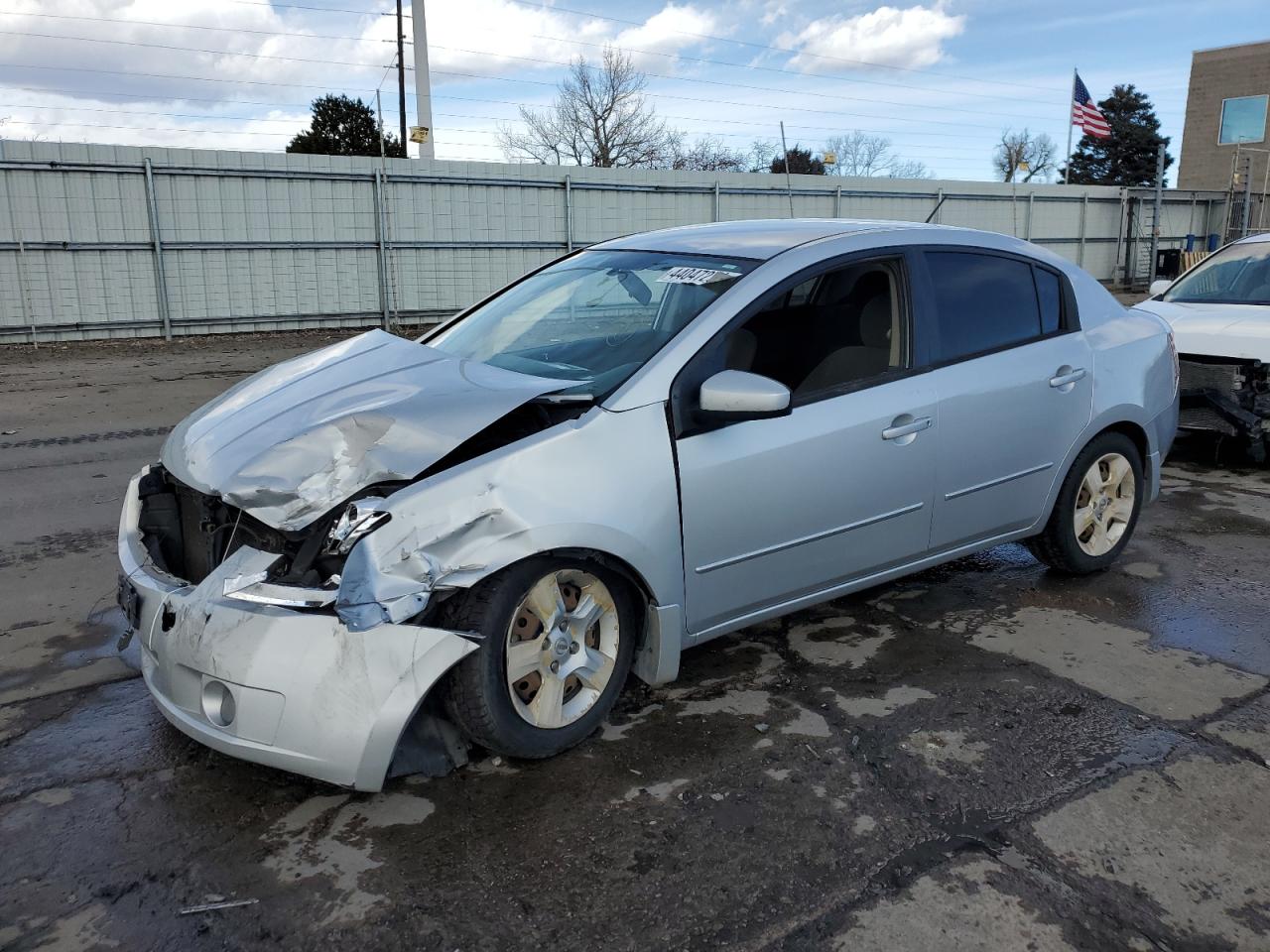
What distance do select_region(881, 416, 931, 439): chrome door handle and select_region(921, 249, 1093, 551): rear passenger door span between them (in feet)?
0.30

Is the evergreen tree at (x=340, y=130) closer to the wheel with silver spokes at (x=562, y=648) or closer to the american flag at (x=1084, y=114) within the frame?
the american flag at (x=1084, y=114)

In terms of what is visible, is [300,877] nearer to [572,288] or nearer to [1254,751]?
[572,288]

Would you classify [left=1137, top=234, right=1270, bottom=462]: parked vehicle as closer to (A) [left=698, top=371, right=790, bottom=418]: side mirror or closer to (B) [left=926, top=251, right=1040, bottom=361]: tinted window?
(B) [left=926, top=251, right=1040, bottom=361]: tinted window

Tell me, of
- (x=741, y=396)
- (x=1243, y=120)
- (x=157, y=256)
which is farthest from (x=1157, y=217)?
(x=741, y=396)

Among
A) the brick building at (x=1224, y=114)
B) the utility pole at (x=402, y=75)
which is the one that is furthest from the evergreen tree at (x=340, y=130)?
the brick building at (x=1224, y=114)

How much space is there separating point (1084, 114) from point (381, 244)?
18.7 m

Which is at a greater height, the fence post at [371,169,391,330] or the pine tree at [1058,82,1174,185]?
the pine tree at [1058,82,1174,185]

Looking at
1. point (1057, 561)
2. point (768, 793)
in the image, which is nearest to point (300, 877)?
point (768, 793)

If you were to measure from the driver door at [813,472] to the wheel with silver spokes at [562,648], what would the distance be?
319 mm

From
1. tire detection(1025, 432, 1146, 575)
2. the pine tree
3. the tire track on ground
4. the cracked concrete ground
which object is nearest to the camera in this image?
the cracked concrete ground

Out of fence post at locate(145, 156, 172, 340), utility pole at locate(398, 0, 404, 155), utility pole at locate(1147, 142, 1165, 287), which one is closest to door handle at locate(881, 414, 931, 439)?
fence post at locate(145, 156, 172, 340)

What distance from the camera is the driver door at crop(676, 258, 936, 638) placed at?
3.37m

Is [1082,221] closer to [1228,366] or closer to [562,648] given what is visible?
[1228,366]

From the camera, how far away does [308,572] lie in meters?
2.82
